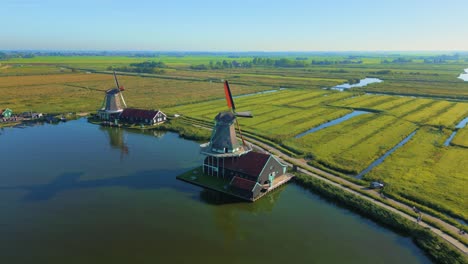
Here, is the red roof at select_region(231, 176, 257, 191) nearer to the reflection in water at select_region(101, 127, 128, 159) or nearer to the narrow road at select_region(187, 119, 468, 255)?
the narrow road at select_region(187, 119, 468, 255)

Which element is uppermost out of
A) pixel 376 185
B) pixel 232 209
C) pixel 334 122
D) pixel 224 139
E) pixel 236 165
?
pixel 224 139

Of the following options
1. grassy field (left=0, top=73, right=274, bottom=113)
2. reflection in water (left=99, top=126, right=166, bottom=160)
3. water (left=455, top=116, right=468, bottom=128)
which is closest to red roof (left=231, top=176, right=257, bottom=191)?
reflection in water (left=99, top=126, right=166, bottom=160)

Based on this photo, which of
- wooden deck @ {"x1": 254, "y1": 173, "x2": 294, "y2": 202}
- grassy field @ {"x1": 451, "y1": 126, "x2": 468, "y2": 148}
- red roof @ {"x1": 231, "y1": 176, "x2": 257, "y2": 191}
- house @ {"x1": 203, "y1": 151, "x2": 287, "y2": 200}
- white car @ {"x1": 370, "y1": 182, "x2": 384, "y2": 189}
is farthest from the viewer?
grassy field @ {"x1": 451, "y1": 126, "x2": 468, "y2": 148}

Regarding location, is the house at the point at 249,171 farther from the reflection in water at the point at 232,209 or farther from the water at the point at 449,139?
the water at the point at 449,139

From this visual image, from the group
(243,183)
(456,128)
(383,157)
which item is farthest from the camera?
(456,128)

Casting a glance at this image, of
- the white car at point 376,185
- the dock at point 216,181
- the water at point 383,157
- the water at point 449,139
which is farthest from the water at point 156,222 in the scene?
the water at point 449,139

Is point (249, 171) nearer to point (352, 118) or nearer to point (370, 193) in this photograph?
point (370, 193)

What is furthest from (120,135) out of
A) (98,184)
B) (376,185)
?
(376,185)
